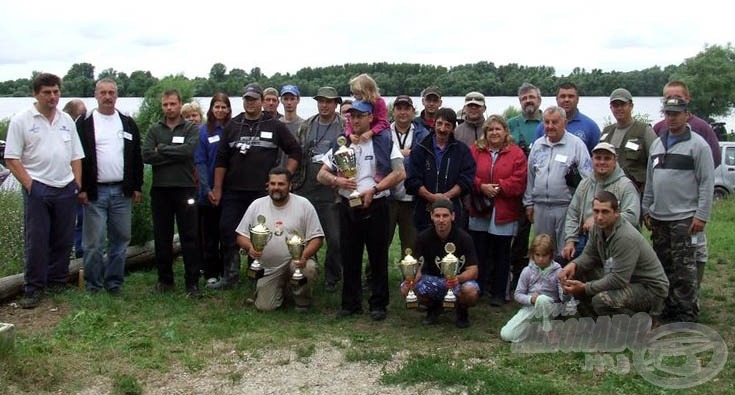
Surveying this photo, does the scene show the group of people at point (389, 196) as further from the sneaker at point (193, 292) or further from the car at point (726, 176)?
the car at point (726, 176)

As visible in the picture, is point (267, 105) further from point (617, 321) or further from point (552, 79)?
point (552, 79)

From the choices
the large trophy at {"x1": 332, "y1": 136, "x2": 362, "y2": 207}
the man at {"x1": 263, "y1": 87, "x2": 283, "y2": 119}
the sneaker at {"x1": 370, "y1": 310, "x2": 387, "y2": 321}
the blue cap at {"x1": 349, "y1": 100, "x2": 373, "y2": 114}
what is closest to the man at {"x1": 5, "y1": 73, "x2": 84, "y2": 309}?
the man at {"x1": 263, "y1": 87, "x2": 283, "y2": 119}

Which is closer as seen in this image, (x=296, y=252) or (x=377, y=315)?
(x=377, y=315)

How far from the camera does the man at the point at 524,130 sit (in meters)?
6.89

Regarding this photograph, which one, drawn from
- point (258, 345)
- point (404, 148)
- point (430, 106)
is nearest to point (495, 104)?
point (430, 106)

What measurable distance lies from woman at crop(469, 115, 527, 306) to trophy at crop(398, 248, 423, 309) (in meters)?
0.97

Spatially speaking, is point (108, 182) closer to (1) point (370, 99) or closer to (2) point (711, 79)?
(1) point (370, 99)

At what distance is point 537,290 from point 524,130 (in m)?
2.04

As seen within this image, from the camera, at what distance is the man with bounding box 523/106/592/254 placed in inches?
242

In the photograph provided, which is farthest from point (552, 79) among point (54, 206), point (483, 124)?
point (54, 206)

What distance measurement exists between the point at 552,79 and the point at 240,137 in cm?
608

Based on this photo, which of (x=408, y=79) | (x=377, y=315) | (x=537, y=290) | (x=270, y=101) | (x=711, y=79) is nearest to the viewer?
(x=537, y=290)

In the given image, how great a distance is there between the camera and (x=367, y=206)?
605cm

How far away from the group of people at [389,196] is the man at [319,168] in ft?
0.05
